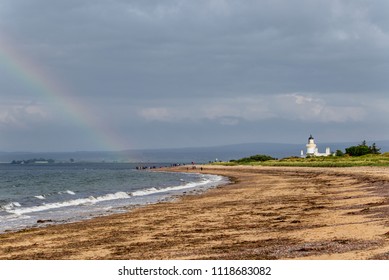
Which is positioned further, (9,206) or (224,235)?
(9,206)

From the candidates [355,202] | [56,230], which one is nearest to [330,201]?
[355,202]

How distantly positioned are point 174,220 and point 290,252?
455 inches

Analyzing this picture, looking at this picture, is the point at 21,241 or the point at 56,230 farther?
the point at 56,230

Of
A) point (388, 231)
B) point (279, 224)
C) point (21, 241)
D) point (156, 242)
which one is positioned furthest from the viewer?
point (279, 224)

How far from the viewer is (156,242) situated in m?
19.2

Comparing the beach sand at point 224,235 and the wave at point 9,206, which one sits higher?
the beach sand at point 224,235

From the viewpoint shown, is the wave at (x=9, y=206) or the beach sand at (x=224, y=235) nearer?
the beach sand at (x=224, y=235)

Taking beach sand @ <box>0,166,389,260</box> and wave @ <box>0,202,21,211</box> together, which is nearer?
beach sand @ <box>0,166,389,260</box>

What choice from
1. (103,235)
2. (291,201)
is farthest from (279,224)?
(291,201)

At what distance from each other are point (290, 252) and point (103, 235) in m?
9.18

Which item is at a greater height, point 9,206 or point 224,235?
point 224,235

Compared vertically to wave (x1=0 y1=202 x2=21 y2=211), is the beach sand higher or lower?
higher
